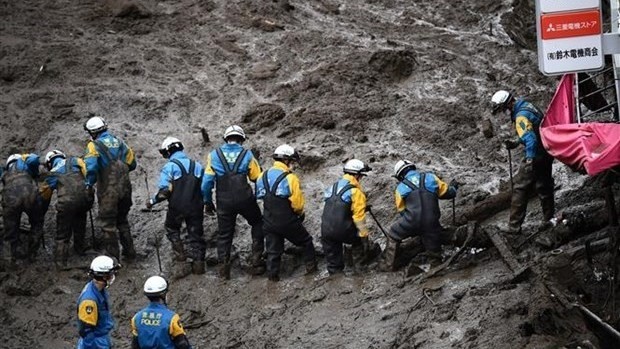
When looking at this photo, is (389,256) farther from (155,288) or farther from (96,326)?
(96,326)

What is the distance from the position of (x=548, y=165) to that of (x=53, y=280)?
6933 mm

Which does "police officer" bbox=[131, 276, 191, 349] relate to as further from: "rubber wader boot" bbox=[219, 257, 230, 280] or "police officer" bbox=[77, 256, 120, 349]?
"rubber wader boot" bbox=[219, 257, 230, 280]

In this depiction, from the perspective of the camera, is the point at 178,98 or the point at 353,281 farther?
the point at 178,98

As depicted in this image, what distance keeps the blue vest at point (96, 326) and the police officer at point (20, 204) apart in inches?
145

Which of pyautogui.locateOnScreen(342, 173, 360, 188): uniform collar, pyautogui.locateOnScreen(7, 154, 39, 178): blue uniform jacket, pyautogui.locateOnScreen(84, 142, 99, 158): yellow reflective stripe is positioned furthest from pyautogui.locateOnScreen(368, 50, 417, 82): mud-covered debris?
pyautogui.locateOnScreen(7, 154, 39, 178): blue uniform jacket

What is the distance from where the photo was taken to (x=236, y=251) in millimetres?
15344

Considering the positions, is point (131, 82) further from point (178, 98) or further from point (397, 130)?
point (397, 130)

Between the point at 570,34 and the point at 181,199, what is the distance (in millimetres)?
5646

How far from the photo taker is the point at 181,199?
48.7 feet

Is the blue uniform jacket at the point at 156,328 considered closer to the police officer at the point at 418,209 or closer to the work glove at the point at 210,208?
the work glove at the point at 210,208

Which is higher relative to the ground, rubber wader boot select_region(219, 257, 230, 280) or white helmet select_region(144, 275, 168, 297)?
white helmet select_region(144, 275, 168, 297)

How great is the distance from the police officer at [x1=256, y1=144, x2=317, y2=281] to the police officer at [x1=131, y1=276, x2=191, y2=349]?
3.01 metres

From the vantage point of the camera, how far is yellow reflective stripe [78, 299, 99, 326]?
11688 millimetres

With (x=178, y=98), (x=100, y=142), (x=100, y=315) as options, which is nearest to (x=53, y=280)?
(x=100, y=142)
